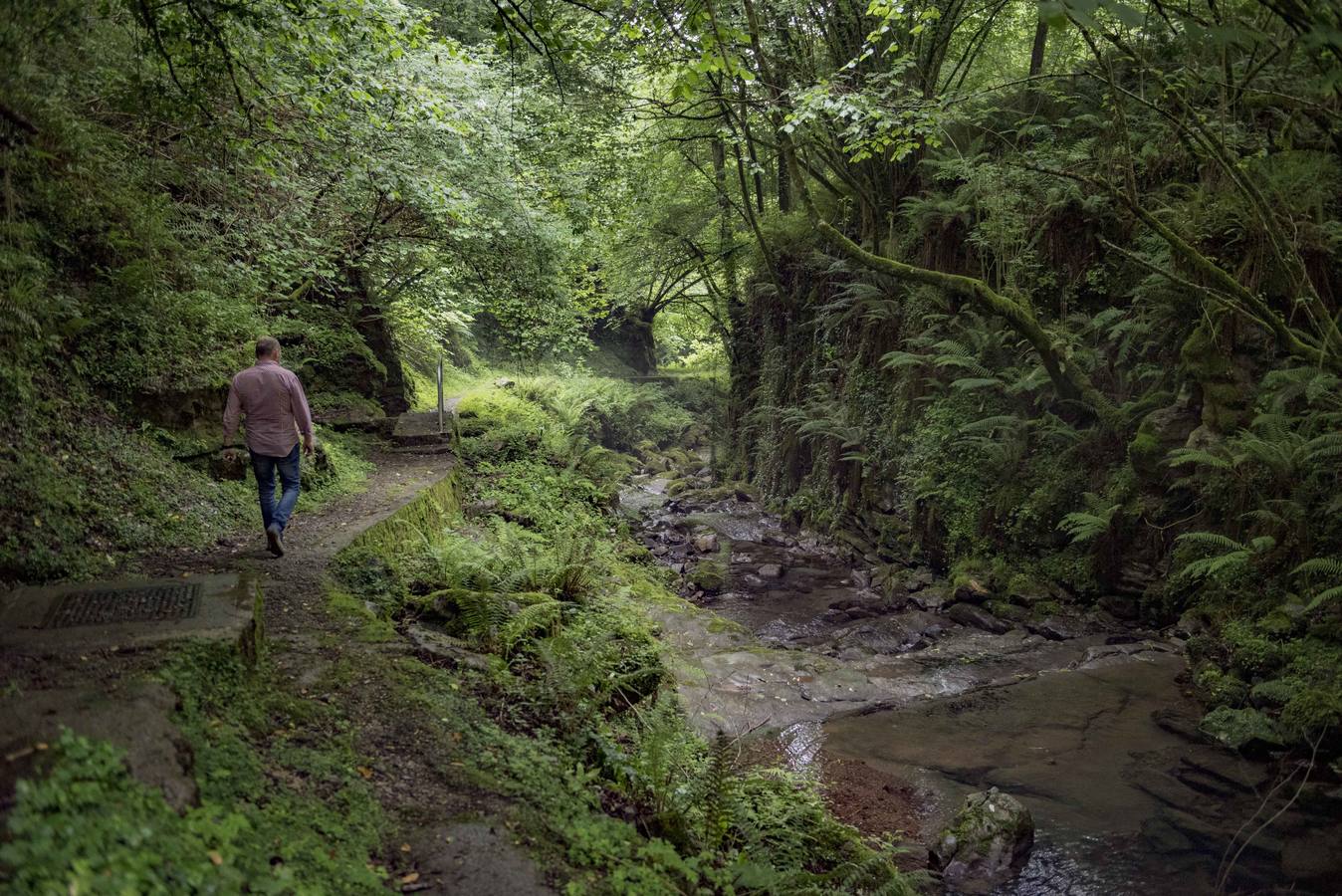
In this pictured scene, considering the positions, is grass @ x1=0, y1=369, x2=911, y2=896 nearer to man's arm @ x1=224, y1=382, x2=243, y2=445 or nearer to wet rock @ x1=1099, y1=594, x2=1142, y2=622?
man's arm @ x1=224, y1=382, x2=243, y2=445

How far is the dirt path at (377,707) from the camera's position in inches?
131

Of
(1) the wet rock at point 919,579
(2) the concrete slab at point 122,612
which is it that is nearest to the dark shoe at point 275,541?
(2) the concrete slab at point 122,612

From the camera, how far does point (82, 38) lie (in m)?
6.64

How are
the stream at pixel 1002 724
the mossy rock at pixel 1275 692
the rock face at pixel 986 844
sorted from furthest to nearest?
the mossy rock at pixel 1275 692, the stream at pixel 1002 724, the rock face at pixel 986 844

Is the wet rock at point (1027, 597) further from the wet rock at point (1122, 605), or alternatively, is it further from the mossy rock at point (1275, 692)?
the mossy rock at point (1275, 692)

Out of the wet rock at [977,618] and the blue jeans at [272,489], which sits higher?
the blue jeans at [272,489]

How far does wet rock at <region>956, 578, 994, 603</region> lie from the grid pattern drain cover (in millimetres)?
9467

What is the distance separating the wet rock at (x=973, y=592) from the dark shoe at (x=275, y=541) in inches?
344

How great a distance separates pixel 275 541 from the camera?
666cm

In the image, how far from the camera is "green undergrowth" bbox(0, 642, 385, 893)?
220cm

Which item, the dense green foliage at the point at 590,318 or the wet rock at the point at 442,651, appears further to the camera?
the wet rock at the point at 442,651

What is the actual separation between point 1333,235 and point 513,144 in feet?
34.9

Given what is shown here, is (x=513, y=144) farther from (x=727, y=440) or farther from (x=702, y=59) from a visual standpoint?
(x=727, y=440)

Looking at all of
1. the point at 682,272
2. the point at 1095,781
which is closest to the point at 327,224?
the point at 1095,781
